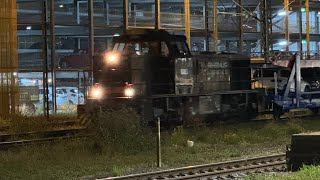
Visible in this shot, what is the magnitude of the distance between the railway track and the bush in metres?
3.15

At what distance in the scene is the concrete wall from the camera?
2328cm

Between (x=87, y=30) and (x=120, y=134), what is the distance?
21439mm

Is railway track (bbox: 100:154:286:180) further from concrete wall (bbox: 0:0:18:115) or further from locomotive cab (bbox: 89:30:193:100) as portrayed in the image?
concrete wall (bbox: 0:0:18:115)

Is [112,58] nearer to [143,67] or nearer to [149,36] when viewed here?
[143,67]

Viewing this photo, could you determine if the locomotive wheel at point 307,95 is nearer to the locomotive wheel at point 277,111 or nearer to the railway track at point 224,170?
the locomotive wheel at point 277,111

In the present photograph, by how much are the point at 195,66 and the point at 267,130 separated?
3.75 meters

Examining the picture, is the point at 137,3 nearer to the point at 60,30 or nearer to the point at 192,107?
the point at 60,30

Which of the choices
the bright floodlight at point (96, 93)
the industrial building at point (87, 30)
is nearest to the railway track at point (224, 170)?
the bright floodlight at point (96, 93)

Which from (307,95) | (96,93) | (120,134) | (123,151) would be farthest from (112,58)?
(307,95)

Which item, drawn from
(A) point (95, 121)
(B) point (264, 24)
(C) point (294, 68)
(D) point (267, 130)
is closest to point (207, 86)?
(D) point (267, 130)

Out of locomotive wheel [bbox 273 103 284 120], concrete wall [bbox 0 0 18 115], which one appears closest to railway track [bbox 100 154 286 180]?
locomotive wheel [bbox 273 103 284 120]

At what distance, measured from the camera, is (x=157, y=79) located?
18312mm

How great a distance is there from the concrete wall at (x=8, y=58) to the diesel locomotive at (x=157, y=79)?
17.6ft

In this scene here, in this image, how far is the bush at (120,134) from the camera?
13.9 m
